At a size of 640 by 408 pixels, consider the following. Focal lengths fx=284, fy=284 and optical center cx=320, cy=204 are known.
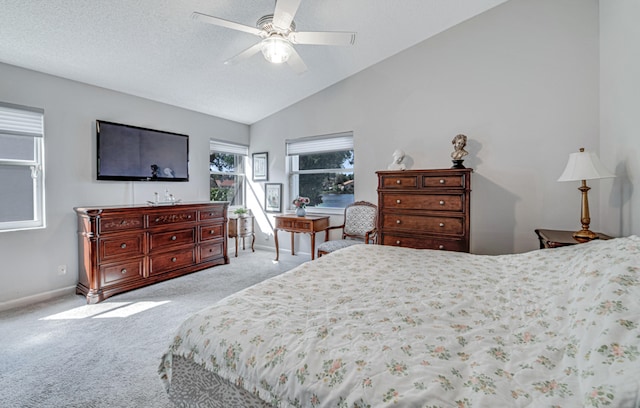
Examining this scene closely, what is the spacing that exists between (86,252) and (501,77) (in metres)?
5.10

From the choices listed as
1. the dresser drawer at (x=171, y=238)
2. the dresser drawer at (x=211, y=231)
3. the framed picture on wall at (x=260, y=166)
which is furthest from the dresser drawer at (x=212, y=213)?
the framed picture on wall at (x=260, y=166)

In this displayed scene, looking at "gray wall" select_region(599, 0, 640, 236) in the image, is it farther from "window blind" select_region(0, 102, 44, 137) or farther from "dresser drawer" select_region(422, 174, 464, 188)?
"window blind" select_region(0, 102, 44, 137)

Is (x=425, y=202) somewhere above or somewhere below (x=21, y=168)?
below

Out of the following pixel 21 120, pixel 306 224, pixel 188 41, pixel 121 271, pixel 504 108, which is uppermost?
pixel 188 41

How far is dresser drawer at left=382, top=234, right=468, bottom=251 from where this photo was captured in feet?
9.82

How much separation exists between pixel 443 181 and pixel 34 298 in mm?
4576

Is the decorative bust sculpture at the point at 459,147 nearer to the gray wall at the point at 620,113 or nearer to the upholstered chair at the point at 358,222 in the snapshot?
the gray wall at the point at 620,113

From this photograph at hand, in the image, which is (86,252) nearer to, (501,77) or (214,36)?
(214,36)

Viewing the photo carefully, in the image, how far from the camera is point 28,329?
2.49m

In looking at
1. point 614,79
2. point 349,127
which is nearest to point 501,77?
point 614,79

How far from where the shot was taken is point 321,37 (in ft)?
7.98

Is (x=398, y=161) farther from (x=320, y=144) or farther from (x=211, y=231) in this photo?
(x=211, y=231)

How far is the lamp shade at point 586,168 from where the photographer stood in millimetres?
2188

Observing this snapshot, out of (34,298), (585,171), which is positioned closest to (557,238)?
(585,171)
